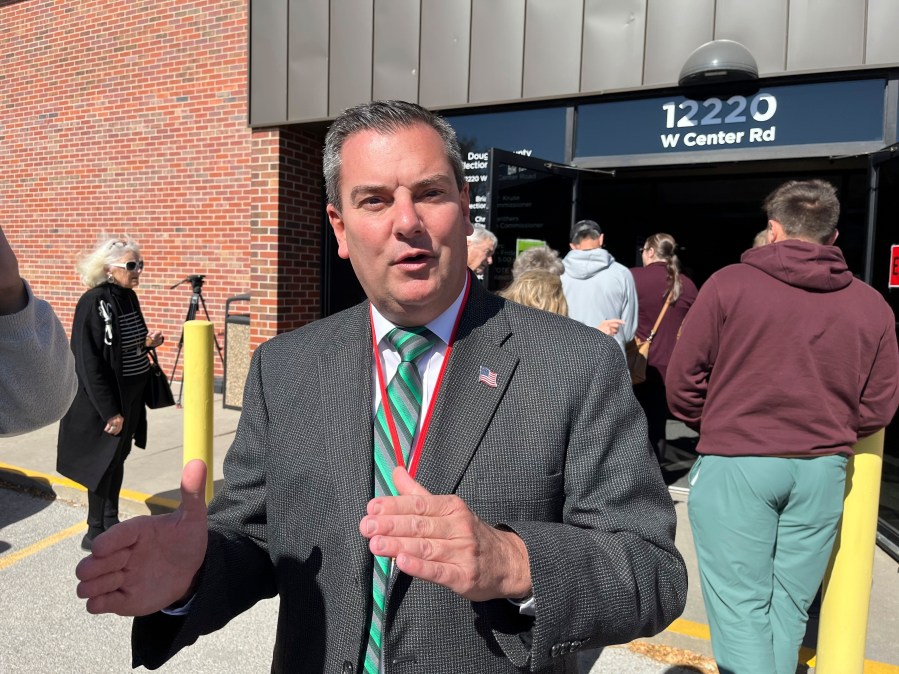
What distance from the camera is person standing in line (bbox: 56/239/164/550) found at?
4.31m

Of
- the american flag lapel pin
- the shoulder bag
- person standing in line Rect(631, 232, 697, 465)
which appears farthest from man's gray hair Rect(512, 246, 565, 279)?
the american flag lapel pin

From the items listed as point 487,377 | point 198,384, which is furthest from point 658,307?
point 487,377

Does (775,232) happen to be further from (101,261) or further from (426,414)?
(101,261)

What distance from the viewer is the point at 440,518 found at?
3.53ft

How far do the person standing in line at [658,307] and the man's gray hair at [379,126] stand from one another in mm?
4233

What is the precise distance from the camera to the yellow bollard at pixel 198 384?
4289 millimetres

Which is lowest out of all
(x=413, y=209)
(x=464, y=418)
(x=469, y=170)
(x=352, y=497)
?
(x=352, y=497)

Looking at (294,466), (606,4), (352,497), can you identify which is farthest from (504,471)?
(606,4)

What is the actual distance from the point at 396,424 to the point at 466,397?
18 centimetres

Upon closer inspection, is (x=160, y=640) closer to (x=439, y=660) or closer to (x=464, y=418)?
(x=439, y=660)

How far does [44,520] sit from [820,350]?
5257 millimetres

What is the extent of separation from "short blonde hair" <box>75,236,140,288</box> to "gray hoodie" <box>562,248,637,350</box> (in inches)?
119

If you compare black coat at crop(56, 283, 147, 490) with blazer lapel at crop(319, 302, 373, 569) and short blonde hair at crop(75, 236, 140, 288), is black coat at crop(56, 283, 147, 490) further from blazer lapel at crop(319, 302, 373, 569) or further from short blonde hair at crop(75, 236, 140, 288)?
blazer lapel at crop(319, 302, 373, 569)

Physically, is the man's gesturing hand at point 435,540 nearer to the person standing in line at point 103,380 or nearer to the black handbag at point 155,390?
the person standing in line at point 103,380
